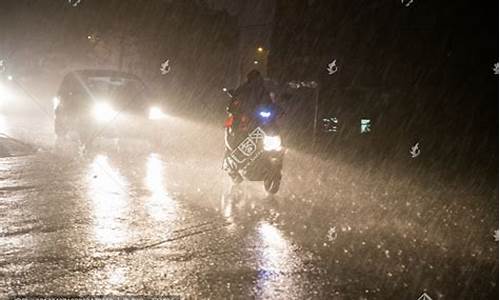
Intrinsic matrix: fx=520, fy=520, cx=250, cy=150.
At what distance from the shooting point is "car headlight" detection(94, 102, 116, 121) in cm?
1292

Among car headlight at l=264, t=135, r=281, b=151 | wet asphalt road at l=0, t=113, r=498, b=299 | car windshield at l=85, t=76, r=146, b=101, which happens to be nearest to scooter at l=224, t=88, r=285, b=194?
car headlight at l=264, t=135, r=281, b=151

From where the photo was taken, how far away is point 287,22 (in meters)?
29.3

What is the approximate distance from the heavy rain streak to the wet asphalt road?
2cm

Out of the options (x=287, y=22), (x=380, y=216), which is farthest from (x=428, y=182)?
(x=287, y=22)

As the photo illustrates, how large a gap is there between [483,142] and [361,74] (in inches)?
272

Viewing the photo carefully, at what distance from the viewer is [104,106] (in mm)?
12992

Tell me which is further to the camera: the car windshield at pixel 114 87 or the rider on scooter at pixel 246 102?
the car windshield at pixel 114 87

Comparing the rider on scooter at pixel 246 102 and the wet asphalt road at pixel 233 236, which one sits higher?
the rider on scooter at pixel 246 102

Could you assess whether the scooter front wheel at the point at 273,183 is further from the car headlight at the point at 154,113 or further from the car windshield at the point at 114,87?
the car windshield at the point at 114,87

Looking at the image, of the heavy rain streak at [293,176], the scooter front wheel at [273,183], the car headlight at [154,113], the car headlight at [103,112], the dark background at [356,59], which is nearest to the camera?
the heavy rain streak at [293,176]

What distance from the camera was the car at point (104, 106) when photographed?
12969mm

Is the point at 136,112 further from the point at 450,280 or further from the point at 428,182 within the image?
the point at 450,280

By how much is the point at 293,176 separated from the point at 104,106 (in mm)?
5230

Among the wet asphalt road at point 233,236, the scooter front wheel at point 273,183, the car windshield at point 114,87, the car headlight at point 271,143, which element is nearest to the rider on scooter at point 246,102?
the car headlight at point 271,143
